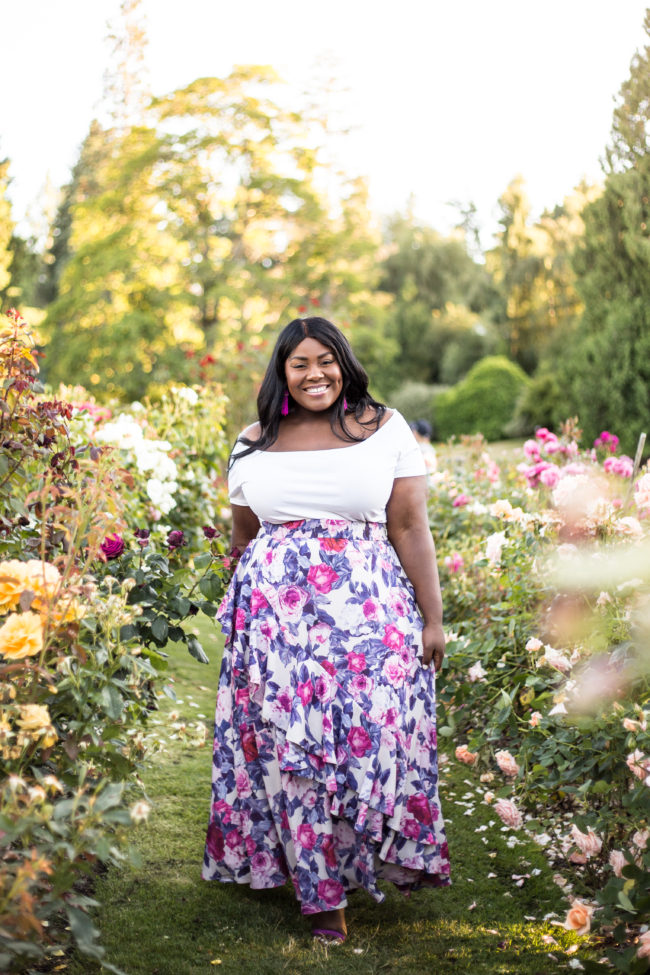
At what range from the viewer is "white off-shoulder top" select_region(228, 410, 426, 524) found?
2.48 metres

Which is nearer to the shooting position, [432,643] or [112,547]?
[112,547]

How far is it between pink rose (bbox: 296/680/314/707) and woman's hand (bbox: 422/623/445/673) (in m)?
0.37

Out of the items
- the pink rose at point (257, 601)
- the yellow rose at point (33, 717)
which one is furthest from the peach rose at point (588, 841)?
the yellow rose at point (33, 717)

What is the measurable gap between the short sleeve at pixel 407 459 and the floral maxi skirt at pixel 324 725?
0.18m

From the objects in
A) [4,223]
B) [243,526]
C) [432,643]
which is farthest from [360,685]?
[4,223]

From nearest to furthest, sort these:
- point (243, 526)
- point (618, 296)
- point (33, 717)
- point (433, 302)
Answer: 1. point (33, 717)
2. point (243, 526)
3. point (618, 296)
4. point (433, 302)

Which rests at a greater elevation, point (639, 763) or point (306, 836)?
point (639, 763)

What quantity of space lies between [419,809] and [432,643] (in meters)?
0.46

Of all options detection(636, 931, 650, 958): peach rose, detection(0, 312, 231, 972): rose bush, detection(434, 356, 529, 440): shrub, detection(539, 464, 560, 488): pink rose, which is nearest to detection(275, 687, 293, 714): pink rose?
detection(0, 312, 231, 972): rose bush

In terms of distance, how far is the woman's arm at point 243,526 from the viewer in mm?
2746

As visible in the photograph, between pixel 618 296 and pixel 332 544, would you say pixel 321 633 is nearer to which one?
pixel 332 544

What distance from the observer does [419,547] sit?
2588 mm

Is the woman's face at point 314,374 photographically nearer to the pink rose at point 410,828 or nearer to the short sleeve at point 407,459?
the short sleeve at point 407,459

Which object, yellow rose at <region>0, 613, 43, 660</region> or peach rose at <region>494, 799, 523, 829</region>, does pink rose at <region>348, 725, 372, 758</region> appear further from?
yellow rose at <region>0, 613, 43, 660</region>
